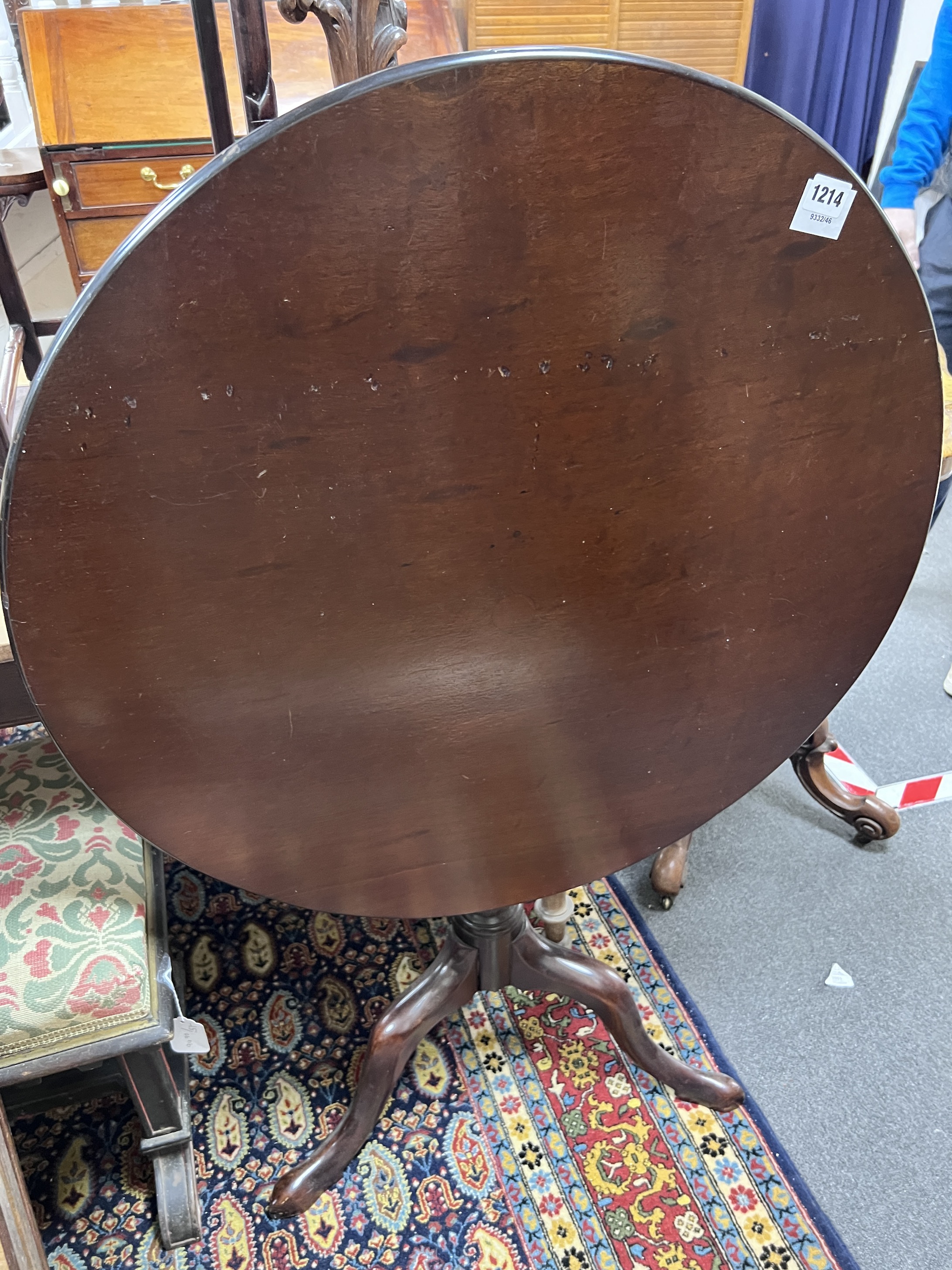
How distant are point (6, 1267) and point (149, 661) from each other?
0.51 metres

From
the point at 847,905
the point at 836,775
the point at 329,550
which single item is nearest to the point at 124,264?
the point at 329,550

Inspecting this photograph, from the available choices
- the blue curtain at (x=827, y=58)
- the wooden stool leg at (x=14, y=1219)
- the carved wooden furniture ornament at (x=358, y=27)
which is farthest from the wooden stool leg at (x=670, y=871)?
the blue curtain at (x=827, y=58)

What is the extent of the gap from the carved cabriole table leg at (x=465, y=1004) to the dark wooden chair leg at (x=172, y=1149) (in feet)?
0.33

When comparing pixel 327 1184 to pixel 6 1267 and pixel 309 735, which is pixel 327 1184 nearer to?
pixel 6 1267

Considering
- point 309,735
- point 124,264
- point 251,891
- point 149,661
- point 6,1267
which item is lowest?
point 6,1267

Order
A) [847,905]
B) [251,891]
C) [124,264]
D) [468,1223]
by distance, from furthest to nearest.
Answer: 1. [847,905]
2. [468,1223]
3. [251,891]
4. [124,264]

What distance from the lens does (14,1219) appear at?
2.73 ft

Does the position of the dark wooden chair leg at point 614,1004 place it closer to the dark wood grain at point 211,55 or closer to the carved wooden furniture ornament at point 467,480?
the carved wooden furniture ornament at point 467,480

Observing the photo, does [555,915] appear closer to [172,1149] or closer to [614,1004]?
[614,1004]

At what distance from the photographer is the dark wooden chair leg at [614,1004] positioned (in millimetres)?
1251

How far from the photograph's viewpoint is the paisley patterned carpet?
1146 mm

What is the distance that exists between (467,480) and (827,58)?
10.5 feet

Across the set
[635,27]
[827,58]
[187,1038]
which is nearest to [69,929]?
[187,1038]

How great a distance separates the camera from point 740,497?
30.1 inches
